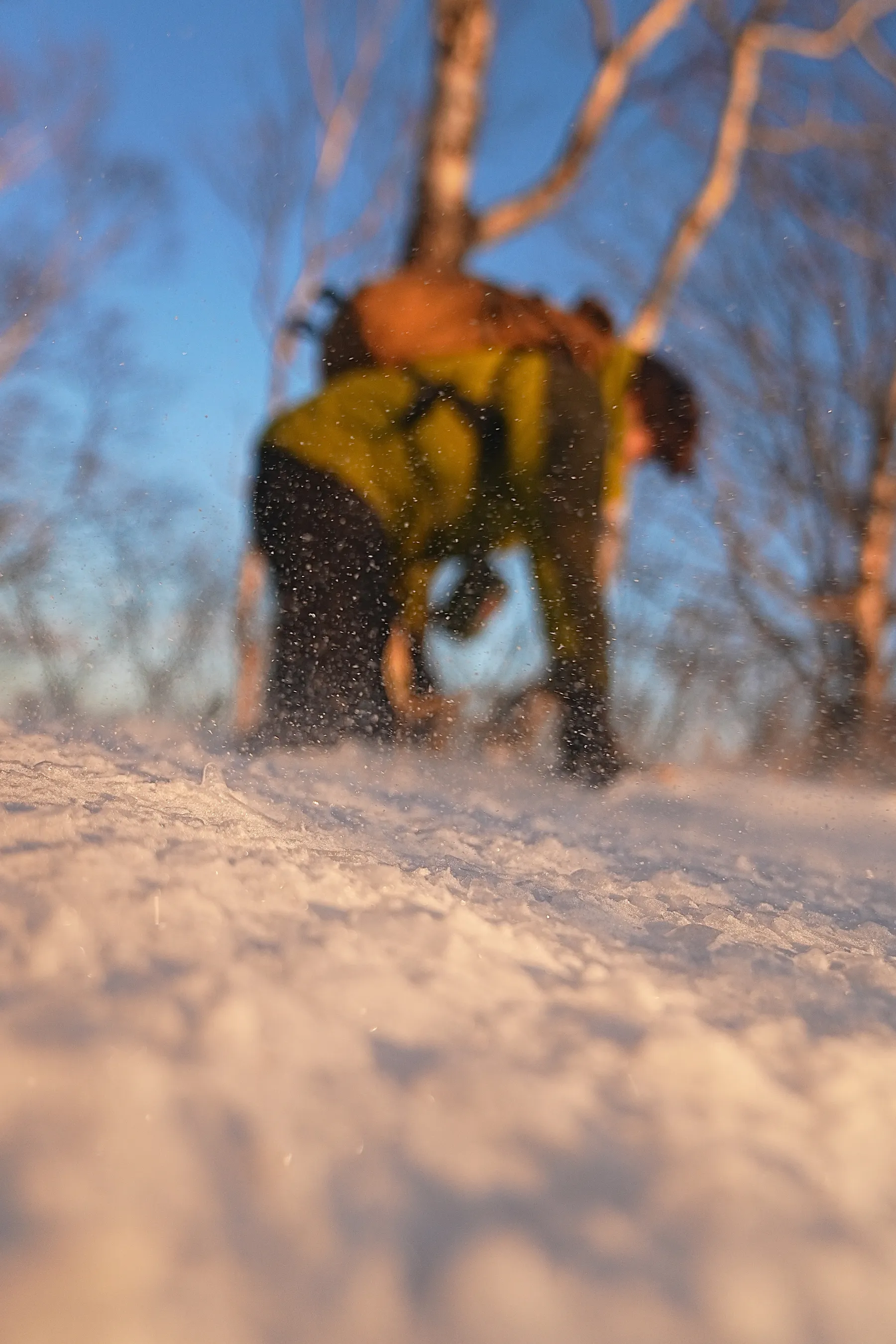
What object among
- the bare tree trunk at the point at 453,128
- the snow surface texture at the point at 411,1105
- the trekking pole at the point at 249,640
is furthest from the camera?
the bare tree trunk at the point at 453,128

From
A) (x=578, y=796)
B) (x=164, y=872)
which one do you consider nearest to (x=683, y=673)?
(x=578, y=796)

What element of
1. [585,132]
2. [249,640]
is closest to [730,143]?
[585,132]

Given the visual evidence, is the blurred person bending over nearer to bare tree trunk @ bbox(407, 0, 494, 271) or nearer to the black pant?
the black pant

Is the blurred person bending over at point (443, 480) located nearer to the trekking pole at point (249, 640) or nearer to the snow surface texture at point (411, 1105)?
the trekking pole at point (249, 640)

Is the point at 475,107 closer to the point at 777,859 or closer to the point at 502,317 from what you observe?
the point at 502,317

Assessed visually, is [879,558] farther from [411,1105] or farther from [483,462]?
[411,1105]

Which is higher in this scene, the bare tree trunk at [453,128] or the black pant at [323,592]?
the bare tree trunk at [453,128]

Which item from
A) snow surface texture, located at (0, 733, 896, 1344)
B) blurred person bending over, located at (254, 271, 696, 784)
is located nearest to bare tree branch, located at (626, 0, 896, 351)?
blurred person bending over, located at (254, 271, 696, 784)

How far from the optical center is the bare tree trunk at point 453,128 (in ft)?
5.38

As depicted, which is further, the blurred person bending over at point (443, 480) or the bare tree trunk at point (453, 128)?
the bare tree trunk at point (453, 128)

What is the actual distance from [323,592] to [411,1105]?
49.2 inches

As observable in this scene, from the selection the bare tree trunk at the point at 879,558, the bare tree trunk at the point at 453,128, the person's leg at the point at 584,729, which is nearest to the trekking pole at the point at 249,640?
the person's leg at the point at 584,729

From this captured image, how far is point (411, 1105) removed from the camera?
0.25 metres

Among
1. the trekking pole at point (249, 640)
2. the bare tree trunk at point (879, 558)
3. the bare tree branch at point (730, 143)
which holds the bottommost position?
the trekking pole at point (249, 640)
